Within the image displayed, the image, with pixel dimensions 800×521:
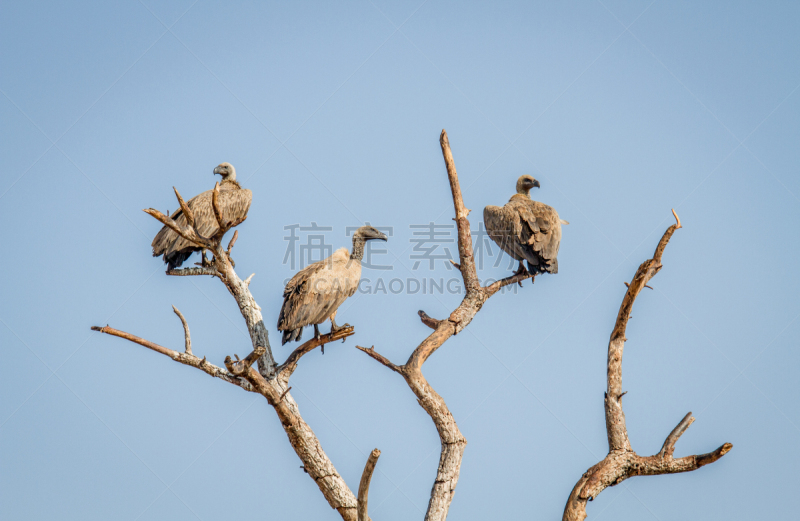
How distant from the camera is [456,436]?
6910 millimetres

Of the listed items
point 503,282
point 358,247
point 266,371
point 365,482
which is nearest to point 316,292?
point 266,371

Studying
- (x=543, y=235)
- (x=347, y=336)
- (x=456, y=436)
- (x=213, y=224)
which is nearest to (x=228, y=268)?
(x=347, y=336)

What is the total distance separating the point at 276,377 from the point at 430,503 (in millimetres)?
2022

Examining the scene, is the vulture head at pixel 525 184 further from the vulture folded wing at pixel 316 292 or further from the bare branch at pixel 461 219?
the vulture folded wing at pixel 316 292

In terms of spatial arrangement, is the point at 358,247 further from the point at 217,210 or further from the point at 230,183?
the point at 230,183

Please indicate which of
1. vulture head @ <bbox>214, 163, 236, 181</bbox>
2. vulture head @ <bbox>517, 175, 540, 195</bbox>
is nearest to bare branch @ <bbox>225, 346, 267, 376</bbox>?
vulture head @ <bbox>214, 163, 236, 181</bbox>

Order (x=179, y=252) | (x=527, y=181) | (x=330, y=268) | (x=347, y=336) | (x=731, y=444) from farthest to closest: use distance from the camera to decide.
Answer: (x=527, y=181) < (x=179, y=252) < (x=330, y=268) < (x=347, y=336) < (x=731, y=444)

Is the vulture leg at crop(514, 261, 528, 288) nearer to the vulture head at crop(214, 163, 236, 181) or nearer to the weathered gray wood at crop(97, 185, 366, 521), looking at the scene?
the weathered gray wood at crop(97, 185, 366, 521)

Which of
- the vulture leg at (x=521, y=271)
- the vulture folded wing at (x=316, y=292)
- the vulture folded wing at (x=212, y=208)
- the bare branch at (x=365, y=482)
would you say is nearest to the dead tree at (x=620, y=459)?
the bare branch at (x=365, y=482)

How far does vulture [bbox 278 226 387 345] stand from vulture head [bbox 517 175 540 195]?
404 cm

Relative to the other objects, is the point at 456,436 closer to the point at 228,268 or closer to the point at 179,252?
the point at 228,268

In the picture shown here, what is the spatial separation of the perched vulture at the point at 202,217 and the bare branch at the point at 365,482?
11.9ft

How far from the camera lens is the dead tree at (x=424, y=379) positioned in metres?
6.28

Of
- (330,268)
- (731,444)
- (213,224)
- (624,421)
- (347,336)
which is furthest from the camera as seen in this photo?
(213,224)
